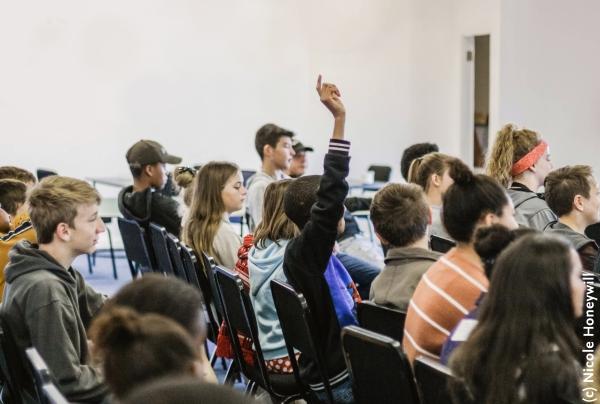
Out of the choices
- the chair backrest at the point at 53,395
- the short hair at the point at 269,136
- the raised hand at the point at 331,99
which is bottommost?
the short hair at the point at 269,136

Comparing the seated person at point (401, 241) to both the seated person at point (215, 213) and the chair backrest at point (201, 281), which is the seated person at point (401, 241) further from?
the seated person at point (215, 213)

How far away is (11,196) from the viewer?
14.7ft

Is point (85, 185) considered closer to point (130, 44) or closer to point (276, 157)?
point (276, 157)

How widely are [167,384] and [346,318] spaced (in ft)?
7.35

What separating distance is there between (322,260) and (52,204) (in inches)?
37.4

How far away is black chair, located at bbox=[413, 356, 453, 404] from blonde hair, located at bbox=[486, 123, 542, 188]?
8.23 feet

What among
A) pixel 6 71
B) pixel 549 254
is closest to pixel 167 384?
pixel 549 254

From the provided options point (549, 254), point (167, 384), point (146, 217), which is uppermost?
point (167, 384)

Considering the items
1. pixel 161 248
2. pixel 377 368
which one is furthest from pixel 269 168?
pixel 377 368

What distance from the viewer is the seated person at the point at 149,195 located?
5.71 metres


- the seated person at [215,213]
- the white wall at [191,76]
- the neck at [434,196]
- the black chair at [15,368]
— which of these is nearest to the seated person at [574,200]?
the neck at [434,196]

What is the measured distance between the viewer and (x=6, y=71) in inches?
377

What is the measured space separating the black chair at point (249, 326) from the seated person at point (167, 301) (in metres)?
1.50

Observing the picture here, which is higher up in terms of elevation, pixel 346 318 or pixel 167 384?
pixel 167 384
